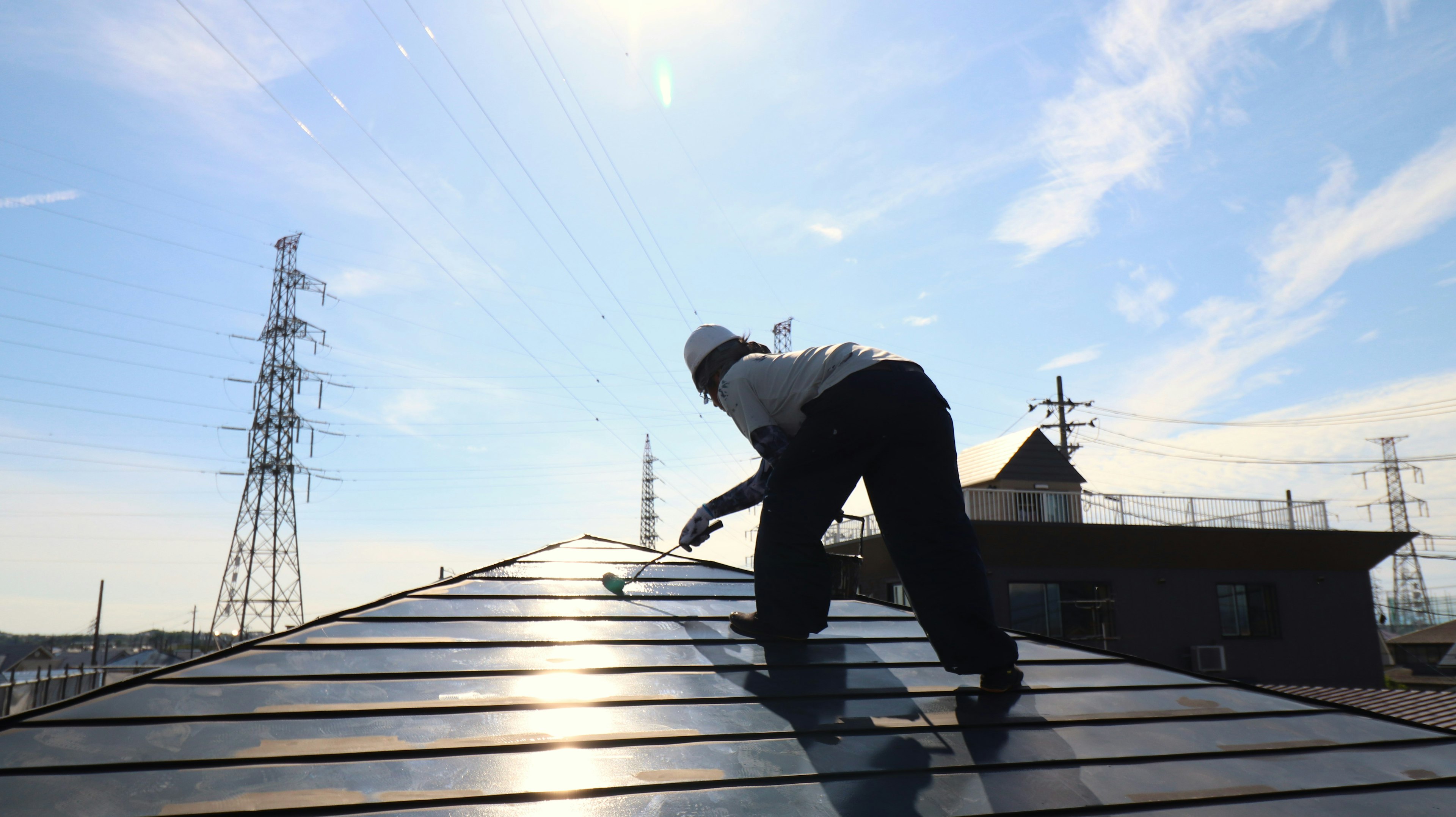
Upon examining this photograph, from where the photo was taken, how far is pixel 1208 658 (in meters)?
19.3

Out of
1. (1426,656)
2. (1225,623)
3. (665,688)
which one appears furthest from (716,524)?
(1426,656)

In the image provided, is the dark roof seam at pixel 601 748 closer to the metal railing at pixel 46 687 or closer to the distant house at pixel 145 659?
the metal railing at pixel 46 687

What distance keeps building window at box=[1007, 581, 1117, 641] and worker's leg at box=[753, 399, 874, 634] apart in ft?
58.5

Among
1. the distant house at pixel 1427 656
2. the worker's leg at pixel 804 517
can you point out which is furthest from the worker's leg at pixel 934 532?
the distant house at pixel 1427 656

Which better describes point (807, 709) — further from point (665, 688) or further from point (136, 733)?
point (136, 733)

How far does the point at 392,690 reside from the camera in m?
2.25

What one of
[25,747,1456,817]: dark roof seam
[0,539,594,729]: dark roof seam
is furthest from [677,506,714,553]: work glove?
[25,747,1456,817]: dark roof seam

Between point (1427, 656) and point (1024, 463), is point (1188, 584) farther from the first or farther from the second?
point (1427, 656)

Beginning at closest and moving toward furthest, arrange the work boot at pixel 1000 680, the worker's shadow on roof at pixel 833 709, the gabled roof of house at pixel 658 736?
the gabled roof of house at pixel 658 736
the worker's shadow on roof at pixel 833 709
the work boot at pixel 1000 680

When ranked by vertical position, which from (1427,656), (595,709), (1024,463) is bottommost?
(1427,656)

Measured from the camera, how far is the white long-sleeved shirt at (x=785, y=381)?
323 cm

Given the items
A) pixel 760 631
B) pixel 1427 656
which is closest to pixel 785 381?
pixel 760 631

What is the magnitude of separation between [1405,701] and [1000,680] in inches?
625

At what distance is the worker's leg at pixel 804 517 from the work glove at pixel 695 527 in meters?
0.65
